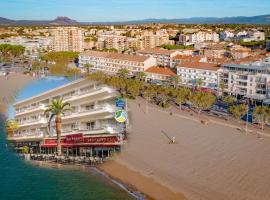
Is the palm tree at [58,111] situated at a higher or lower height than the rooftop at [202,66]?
lower

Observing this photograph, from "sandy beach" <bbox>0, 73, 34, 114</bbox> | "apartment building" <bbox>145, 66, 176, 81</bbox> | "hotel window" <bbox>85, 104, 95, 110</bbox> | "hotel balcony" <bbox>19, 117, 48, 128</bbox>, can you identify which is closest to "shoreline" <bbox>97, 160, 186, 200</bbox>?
"hotel window" <bbox>85, 104, 95, 110</bbox>

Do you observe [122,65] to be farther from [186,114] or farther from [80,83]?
[80,83]

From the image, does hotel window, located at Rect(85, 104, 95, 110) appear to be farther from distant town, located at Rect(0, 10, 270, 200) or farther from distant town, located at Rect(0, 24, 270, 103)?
distant town, located at Rect(0, 24, 270, 103)

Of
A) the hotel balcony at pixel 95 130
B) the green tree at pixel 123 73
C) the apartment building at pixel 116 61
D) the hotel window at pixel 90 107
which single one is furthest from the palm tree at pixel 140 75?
the hotel balcony at pixel 95 130

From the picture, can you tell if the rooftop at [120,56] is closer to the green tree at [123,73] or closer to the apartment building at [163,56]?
the green tree at [123,73]

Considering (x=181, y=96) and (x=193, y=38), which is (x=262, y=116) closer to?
(x=181, y=96)

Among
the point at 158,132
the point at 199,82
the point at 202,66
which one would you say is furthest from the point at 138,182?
the point at 202,66

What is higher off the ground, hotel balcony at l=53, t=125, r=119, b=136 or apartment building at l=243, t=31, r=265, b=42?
apartment building at l=243, t=31, r=265, b=42
